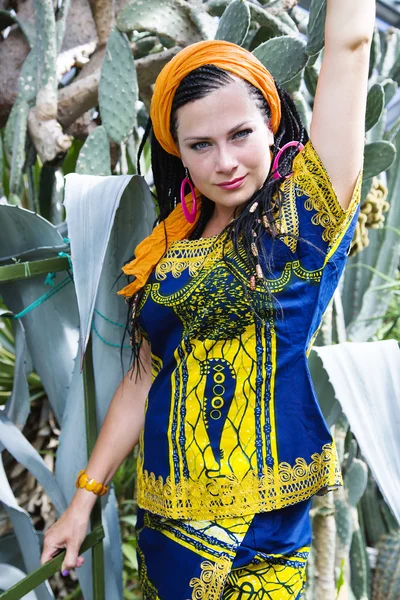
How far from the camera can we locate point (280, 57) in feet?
3.99

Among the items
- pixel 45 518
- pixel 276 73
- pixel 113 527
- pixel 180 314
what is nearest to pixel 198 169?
pixel 180 314

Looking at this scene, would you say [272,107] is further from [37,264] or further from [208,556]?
[208,556]

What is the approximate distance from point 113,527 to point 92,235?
1.85 feet

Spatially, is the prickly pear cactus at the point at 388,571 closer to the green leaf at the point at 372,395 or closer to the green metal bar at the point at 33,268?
the green leaf at the point at 372,395

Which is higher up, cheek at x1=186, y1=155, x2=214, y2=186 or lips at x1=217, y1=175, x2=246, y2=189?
cheek at x1=186, y1=155, x2=214, y2=186

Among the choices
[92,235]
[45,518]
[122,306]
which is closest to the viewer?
[92,235]

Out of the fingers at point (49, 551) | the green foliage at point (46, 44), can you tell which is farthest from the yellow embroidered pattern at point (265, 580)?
the green foliage at point (46, 44)

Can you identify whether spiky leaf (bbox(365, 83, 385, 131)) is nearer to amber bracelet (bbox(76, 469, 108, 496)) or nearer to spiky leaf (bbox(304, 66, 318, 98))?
spiky leaf (bbox(304, 66, 318, 98))

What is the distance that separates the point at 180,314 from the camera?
0.84 meters

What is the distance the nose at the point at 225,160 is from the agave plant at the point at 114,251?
9.6 inches

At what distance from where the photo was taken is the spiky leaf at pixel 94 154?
4.29 feet

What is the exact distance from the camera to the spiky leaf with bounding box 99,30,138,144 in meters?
1.33

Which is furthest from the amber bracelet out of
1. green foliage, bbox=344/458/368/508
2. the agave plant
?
green foliage, bbox=344/458/368/508

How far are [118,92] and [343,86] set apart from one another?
2.29ft
